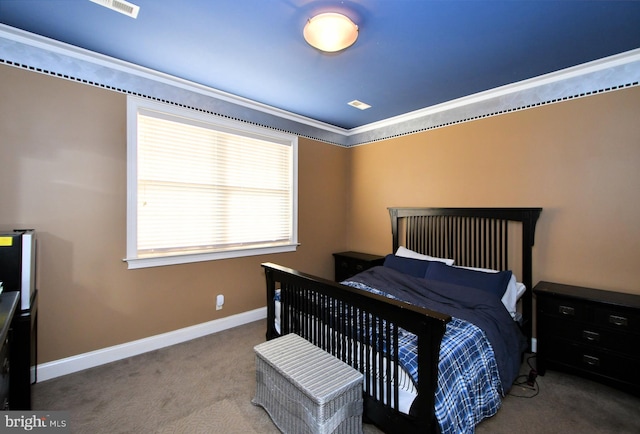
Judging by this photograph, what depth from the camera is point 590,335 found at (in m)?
2.19

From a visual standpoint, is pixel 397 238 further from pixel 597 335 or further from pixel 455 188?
pixel 597 335

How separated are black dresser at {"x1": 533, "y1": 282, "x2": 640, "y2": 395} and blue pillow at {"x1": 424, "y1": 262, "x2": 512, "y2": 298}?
268mm

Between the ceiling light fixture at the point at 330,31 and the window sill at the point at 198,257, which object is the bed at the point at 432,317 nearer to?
the window sill at the point at 198,257

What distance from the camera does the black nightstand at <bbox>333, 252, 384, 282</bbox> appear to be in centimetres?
380

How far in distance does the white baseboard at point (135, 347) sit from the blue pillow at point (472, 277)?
82.4 inches

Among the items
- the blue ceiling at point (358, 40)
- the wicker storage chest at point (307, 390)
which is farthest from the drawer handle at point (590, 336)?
the blue ceiling at point (358, 40)

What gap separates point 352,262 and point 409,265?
991 millimetres

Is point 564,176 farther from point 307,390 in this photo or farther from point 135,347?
point 135,347

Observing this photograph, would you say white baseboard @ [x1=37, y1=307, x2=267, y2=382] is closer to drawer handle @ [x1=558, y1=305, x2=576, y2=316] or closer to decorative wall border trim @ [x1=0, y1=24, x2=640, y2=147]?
decorative wall border trim @ [x1=0, y1=24, x2=640, y2=147]

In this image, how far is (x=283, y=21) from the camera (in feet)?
6.31

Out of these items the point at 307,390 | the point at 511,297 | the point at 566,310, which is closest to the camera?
the point at 307,390

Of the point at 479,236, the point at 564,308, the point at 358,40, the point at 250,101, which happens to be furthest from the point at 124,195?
the point at 564,308

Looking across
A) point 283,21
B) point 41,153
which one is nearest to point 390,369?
point 283,21

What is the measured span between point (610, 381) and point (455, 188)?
6.59 feet
